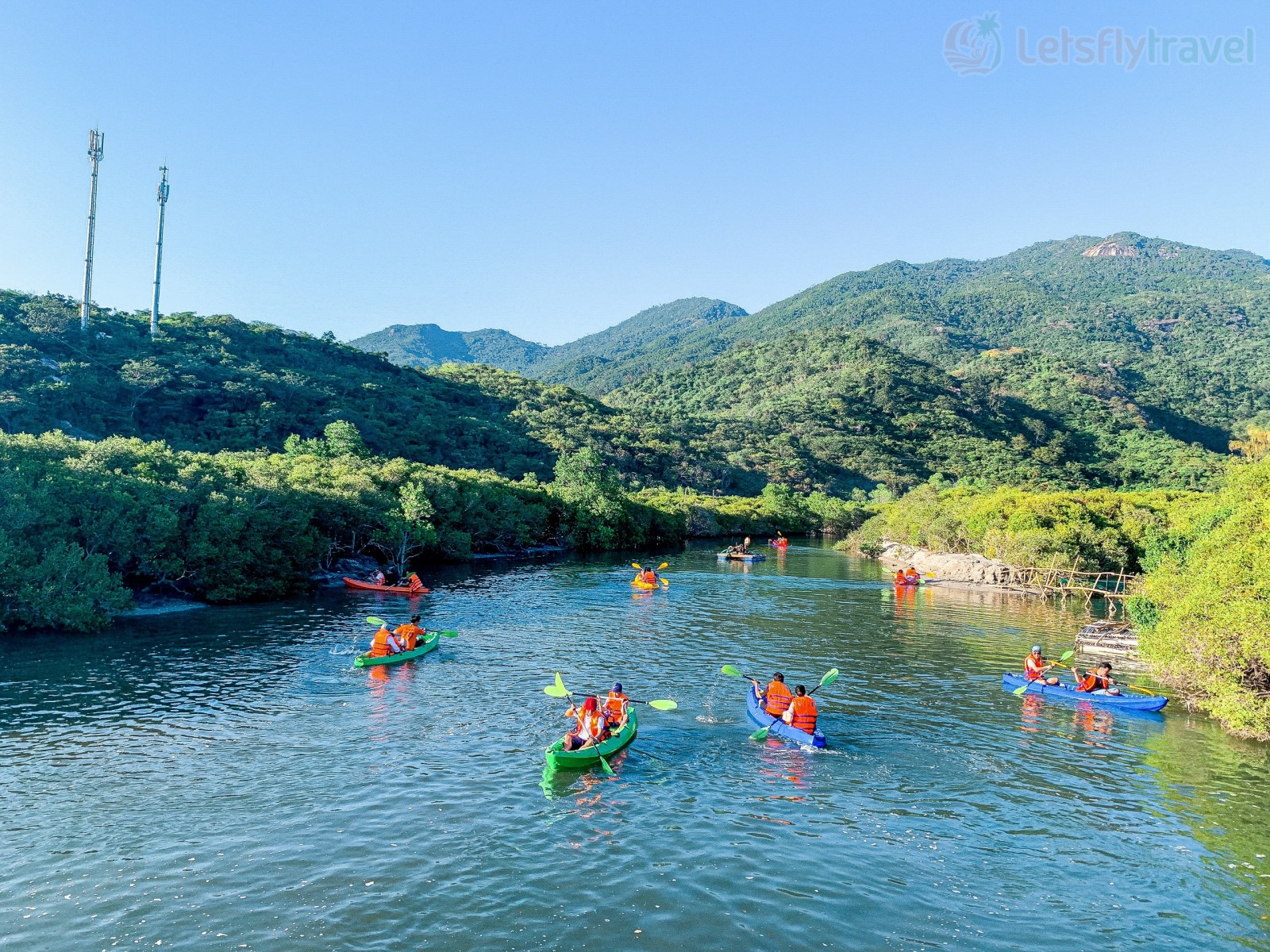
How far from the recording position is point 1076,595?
57.1 meters

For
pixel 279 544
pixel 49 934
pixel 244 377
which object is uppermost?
pixel 244 377

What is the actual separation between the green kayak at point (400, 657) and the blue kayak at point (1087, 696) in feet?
73.5

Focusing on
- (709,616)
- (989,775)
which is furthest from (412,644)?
(989,775)

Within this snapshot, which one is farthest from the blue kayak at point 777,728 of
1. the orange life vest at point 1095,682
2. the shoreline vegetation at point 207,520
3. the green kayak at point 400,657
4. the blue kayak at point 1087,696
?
the shoreline vegetation at point 207,520

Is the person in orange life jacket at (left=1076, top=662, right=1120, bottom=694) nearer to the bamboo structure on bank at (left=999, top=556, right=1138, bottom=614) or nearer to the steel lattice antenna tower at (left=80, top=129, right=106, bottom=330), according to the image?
the bamboo structure on bank at (left=999, top=556, right=1138, bottom=614)

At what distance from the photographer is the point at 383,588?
5138 centimetres

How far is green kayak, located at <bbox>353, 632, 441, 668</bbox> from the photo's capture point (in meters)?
31.3

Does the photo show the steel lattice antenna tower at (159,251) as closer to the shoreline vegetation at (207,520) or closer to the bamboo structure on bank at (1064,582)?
the shoreline vegetation at (207,520)

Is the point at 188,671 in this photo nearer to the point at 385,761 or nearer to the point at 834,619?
the point at 385,761

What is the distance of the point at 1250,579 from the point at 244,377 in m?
117

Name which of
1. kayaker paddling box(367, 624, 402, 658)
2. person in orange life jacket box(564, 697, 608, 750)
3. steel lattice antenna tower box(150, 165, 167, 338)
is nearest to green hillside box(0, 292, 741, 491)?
steel lattice antenna tower box(150, 165, 167, 338)

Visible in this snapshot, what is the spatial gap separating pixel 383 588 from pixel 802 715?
3440 centimetres

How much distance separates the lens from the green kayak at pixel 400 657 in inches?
1232

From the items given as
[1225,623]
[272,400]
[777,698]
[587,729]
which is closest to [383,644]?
[587,729]
